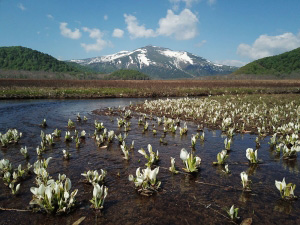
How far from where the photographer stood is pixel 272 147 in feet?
26.0

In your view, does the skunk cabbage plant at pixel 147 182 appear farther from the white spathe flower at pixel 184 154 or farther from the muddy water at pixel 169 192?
the white spathe flower at pixel 184 154

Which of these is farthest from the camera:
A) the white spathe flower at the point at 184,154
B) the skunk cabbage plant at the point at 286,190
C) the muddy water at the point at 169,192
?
the white spathe flower at the point at 184,154

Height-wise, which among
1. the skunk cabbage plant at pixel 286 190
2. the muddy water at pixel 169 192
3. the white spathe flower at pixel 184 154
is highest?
the white spathe flower at pixel 184 154

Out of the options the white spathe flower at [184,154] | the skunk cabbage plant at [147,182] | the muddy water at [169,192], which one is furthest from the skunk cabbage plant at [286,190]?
the skunk cabbage plant at [147,182]

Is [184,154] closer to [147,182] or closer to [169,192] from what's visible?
[169,192]

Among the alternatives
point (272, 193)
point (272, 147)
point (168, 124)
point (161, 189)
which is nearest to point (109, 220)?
point (161, 189)

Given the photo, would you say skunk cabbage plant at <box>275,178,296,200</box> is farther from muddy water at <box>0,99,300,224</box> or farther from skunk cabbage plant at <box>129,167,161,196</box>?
skunk cabbage plant at <box>129,167,161,196</box>

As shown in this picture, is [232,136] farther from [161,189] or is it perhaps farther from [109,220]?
[109,220]

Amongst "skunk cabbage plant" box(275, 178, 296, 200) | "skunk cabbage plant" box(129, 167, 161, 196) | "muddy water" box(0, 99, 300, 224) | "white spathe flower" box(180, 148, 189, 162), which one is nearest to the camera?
"muddy water" box(0, 99, 300, 224)

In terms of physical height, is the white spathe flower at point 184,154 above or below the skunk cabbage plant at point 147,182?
above

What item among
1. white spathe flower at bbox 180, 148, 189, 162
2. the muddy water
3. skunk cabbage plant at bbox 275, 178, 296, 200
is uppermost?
white spathe flower at bbox 180, 148, 189, 162

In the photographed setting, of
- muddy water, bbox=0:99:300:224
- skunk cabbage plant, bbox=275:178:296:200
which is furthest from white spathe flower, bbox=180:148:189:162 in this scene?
skunk cabbage plant, bbox=275:178:296:200

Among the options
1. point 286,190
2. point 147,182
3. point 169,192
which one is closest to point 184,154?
point 169,192

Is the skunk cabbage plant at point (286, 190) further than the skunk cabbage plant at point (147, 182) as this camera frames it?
No
